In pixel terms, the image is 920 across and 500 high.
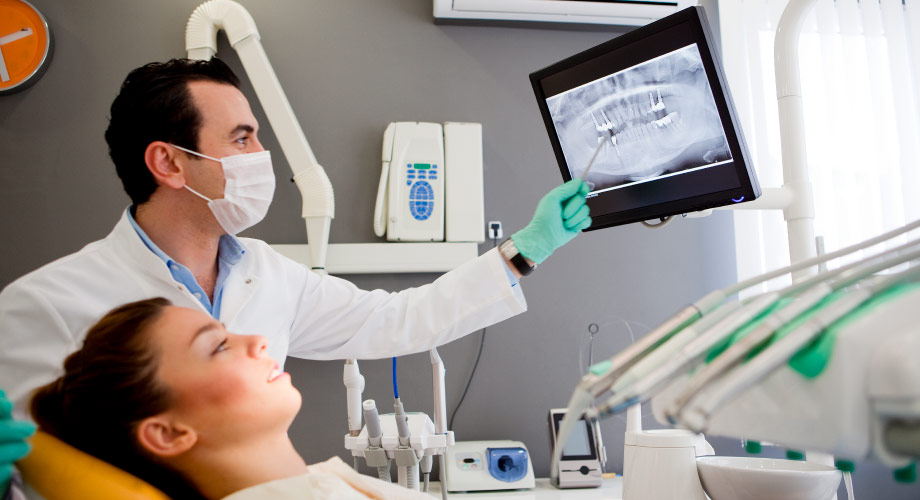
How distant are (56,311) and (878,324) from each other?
4.40 feet

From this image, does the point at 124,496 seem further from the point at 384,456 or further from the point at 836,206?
the point at 836,206

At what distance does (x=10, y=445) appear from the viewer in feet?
2.99

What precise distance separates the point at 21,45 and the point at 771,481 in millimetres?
2478

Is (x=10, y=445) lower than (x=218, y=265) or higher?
lower

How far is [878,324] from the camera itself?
0.54m

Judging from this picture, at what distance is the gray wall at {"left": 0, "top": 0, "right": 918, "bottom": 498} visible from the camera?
214cm

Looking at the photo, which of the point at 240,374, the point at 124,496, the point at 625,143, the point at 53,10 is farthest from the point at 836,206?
the point at 53,10

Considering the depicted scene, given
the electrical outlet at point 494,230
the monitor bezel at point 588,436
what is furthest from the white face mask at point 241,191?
the monitor bezel at point 588,436

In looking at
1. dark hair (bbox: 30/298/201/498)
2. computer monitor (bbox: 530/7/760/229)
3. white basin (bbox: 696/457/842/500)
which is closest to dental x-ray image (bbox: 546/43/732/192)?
computer monitor (bbox: 530/7/760/229)

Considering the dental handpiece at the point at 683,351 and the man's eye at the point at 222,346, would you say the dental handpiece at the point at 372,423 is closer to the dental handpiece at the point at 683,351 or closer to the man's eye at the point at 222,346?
the man's eye at the point at 222,346

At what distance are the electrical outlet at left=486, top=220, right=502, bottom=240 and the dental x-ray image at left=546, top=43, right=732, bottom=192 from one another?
0.68m

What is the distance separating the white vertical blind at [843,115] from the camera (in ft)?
7.59

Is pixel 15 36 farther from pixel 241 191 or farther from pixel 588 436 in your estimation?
pixel 588 436

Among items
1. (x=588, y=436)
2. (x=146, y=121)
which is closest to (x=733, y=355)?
(x=146, y=121)
